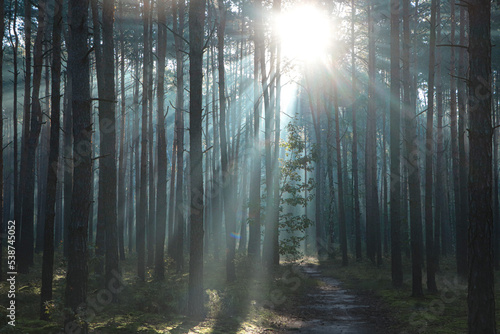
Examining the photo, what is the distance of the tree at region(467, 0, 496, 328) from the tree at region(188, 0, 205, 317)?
5.77 metres

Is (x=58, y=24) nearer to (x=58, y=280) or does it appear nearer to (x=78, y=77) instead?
(x=78, y=77)

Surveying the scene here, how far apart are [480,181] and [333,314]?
576 centimetres

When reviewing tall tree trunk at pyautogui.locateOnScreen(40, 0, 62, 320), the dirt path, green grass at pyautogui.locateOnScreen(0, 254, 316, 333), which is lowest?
the dirt path

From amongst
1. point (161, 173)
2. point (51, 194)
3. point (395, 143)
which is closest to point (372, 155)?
point (395, 143)

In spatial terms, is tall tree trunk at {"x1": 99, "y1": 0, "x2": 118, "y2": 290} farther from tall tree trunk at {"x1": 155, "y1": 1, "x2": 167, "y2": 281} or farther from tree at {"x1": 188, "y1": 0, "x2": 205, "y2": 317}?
tall tree trunk at {"x1": 155, "y1": 1, "x2": 167, "y2": 281}

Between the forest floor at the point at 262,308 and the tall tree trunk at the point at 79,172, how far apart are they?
37 centimetres

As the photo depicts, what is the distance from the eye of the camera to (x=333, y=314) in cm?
1102

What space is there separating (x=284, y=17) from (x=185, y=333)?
1883cm

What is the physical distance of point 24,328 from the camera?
7.27 metres

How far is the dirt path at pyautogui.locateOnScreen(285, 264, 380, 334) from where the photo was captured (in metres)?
9.27

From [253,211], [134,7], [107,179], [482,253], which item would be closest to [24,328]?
[107,179]

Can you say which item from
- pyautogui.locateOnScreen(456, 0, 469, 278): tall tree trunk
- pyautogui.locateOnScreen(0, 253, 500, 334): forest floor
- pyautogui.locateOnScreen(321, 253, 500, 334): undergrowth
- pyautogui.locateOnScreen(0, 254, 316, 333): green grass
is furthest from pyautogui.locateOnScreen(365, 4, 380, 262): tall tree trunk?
pyautogui.locateOnScreen(0, 254, 316, 333): green grass

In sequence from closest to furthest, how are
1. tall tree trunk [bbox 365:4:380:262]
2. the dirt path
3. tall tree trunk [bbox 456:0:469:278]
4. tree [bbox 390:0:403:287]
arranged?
the dirt path < tree [bbox 390:0:403:287] < tall tree trunk [bbox 456:0:469:278] < tall tree trunk [bbox 365:4:380:262]

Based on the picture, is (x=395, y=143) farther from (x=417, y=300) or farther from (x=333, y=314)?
(x=333, y=314)
